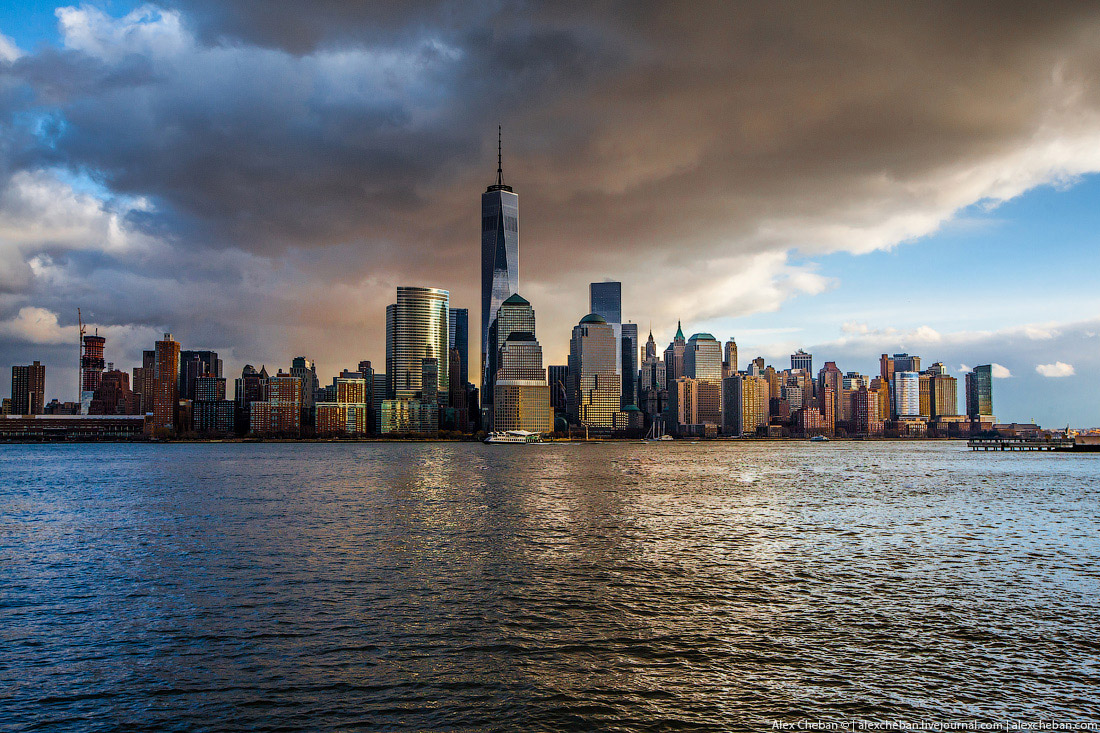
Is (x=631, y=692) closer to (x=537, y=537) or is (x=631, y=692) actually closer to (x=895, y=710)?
(x=895, y=710)

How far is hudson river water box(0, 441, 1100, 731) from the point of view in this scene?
24.3m

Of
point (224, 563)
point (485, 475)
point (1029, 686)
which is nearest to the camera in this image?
point (1029, 686)

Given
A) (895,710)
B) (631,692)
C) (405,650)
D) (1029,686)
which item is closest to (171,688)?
(405,650)

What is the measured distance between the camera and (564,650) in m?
30.4

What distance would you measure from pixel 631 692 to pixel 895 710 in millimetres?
9028

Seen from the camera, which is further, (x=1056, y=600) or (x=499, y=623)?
(x=1056, y=600)

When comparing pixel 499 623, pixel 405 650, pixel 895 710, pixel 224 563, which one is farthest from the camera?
pixel 224 563

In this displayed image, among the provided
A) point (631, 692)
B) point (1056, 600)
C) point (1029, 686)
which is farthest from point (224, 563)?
point (1056, 600)

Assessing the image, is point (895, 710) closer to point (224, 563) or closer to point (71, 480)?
point (224, 563)

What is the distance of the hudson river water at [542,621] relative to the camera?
2427cm

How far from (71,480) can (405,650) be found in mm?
140148

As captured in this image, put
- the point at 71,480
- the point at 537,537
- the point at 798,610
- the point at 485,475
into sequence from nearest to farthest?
the point at 798,610
the point at 537,537
the point at 71,480
the point at 485,475

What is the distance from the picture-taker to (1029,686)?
84.3ft

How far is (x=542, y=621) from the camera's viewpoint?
1369 inches
